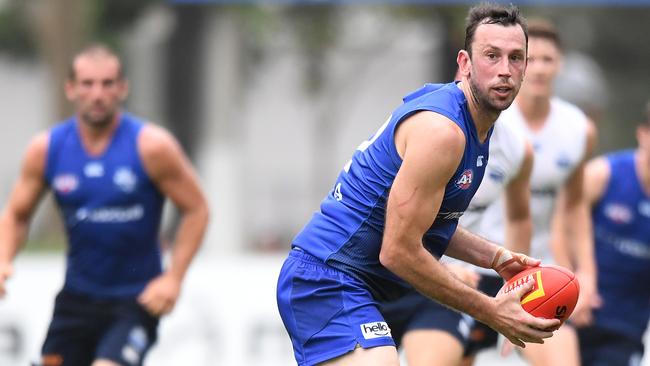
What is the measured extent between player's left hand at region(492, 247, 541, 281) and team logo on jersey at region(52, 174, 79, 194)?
2.70 meters

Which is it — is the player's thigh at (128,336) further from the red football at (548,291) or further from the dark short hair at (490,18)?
the dark short hair at (490,18)

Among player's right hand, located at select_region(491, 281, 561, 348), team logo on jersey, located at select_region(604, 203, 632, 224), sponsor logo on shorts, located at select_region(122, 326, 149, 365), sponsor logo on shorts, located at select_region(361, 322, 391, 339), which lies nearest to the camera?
player's right hand, located at select_region(491, 281, 561, 348)

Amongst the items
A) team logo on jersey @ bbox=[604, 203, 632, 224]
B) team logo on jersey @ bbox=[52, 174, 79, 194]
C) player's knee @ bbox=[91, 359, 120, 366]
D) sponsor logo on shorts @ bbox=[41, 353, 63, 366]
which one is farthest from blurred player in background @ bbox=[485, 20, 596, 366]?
sponsor logo on shorts @ bbox=[41, 353, 63, 366]

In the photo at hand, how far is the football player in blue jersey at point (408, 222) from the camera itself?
518cm

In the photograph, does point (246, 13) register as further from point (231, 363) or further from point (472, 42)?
point (472, 42)

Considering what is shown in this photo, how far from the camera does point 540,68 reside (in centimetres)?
765

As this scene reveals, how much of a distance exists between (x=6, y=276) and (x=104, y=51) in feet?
4.56

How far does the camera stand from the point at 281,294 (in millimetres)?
5699

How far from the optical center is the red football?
5.41 meters

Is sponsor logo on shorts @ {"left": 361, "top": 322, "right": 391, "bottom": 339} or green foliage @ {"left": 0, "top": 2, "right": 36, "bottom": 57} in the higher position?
sponsor logo on shorts @ {"left": 361, "top": 322, "right": 391, "bottom": 339}

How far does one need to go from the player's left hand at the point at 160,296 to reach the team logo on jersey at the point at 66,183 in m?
0.70

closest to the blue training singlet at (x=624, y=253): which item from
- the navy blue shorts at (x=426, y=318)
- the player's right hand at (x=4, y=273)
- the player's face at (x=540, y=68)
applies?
the player's face at (x=540, y=68)

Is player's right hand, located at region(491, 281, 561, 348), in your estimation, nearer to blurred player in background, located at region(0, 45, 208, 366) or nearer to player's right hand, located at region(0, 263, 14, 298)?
blurred player in background, located at region(0, 45, 208, 366)

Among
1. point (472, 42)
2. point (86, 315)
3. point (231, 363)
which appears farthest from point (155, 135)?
point (231, 363)
